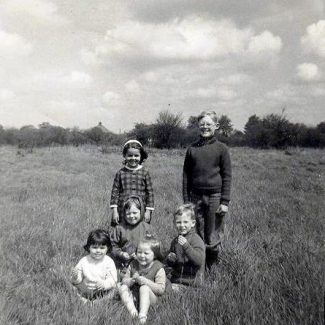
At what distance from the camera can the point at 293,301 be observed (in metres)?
2.92

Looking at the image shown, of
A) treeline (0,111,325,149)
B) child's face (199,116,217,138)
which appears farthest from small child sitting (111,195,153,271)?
treeline (0,111,325,149)

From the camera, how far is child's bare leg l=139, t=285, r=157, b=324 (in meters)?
3.19

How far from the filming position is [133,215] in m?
4.42

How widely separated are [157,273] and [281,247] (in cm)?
164

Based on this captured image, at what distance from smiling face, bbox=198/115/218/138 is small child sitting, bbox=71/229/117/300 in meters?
1.61

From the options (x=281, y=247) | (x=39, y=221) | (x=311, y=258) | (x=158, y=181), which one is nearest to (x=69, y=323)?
(x=311, y=258)

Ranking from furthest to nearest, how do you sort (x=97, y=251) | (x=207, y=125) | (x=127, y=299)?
1. (x=207, y=125)
2. (x=97, y=251)
3. (x=127, y=299)

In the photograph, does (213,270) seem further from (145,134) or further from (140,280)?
(145,134)

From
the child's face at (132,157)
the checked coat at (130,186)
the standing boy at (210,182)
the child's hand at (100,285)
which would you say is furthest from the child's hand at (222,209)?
the child's hand at (100,285)

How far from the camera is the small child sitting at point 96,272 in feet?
12.5

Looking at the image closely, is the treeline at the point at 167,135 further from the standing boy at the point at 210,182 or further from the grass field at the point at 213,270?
the standing boy at the point at 210,182

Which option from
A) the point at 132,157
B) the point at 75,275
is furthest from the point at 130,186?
the point at 75,275

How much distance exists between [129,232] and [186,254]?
0.88m

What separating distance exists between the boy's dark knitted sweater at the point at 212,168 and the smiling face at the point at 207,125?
0.11 metres
